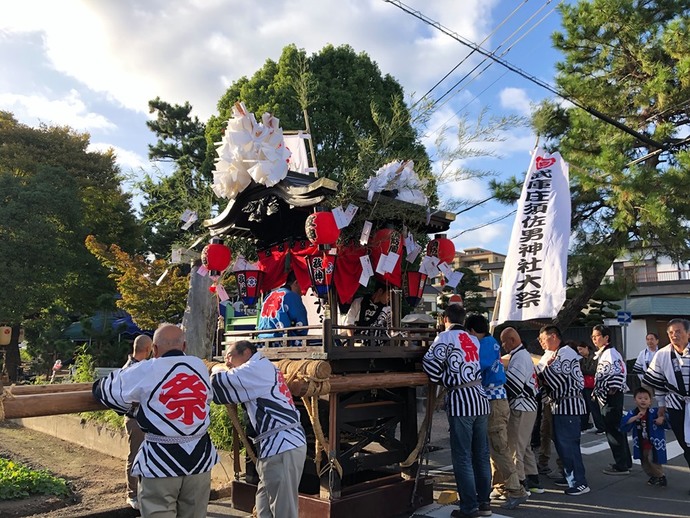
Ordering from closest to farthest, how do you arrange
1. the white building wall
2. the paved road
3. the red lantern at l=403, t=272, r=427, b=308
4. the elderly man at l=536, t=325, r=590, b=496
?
1. the paved road
2. the elderly man at l=536, t=325, r=590, b=496
3. the red lantern at l=403, t=272, r=427, b=308
4. the white building wall

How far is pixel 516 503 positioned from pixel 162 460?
4.44m

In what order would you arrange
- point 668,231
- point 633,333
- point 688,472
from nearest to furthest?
point 688,472 < point 668,231 < point 633,333

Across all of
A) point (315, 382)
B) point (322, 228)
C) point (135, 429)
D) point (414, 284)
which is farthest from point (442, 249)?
point (135, 429)

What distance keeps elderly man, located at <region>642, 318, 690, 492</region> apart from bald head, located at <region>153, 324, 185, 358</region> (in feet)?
20.2

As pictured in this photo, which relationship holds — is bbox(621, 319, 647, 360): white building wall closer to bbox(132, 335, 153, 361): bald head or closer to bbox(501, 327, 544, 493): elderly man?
bbox(501, 327, 544, 493): elderly man

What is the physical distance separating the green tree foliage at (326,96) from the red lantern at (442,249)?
8.63 metres

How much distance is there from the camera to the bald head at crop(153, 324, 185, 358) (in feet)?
12.4

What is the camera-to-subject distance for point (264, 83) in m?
18.6

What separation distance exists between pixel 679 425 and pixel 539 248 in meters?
2.82

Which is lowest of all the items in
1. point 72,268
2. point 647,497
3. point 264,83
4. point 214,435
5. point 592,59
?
point 647,497

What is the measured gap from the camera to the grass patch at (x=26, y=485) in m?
6.85

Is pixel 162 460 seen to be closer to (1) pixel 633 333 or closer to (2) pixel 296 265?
(2) pixel 296 265

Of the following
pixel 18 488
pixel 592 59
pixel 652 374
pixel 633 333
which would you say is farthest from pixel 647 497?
pixel 633 333

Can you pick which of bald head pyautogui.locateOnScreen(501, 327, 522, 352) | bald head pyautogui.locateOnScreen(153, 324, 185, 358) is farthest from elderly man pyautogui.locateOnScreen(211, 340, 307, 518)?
bald head pyautogui.locateOnScreen(501, 327, 522, 352)
